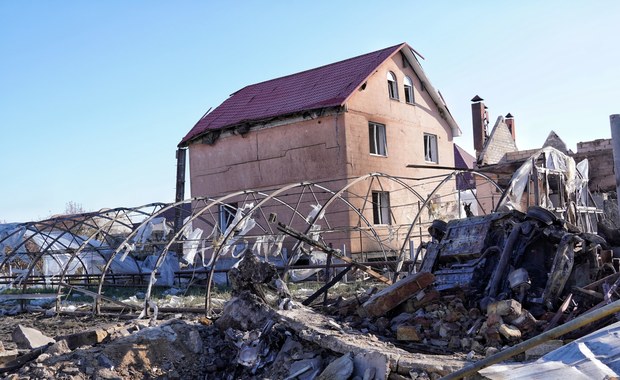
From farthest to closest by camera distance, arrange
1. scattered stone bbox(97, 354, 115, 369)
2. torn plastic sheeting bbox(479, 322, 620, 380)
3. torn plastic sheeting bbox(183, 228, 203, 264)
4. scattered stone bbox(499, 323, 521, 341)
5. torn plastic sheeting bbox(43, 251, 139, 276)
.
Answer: torn plastic sheeting bbox(43, 251, 139, 276), torn plastic sheeting bbox(183, 228, 203, 264), scattered stone bbox(97, 354, 115, 369), scattered stone bbox(499, 323, 521, 341), torn plastic sheeting bbox(479, 322, 620, 380)

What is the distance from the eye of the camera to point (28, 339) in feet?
36.8

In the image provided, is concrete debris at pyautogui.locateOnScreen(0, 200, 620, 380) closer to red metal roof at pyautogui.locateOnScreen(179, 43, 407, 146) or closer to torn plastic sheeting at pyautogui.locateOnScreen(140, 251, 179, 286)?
torn plastic sheeting at pyautogui.locateOnScreen(140, 251, 179, 286)

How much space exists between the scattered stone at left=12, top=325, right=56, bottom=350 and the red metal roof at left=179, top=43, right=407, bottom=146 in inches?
588

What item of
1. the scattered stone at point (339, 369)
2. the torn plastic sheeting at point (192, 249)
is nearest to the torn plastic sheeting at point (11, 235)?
the torn plastic sheeting at point (192, 249)

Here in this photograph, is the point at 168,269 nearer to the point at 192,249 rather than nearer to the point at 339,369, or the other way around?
the point at 192,249

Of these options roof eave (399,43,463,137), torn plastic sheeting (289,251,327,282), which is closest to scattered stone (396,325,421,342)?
torn plastic sheeting (289,251,327,282)

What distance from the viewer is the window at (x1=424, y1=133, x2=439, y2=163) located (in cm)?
2953

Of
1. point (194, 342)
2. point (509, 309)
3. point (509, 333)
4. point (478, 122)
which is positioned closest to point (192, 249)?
point (194, 342)

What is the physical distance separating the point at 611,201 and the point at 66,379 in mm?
21775

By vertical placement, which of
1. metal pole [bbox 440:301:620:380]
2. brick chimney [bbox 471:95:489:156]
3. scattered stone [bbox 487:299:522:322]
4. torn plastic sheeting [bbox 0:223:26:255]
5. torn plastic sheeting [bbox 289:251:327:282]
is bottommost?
torn plastic sheeting [bbox 289:251:327:282]

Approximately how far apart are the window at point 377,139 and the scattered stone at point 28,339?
657 inches

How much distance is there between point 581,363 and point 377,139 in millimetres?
22397

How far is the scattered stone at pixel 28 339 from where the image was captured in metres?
11.2

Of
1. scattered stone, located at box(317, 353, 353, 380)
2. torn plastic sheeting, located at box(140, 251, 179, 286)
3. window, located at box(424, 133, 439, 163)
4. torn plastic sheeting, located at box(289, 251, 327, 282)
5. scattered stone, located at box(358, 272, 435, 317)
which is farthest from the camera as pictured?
window, located at box(424, 133, 439, 163)
